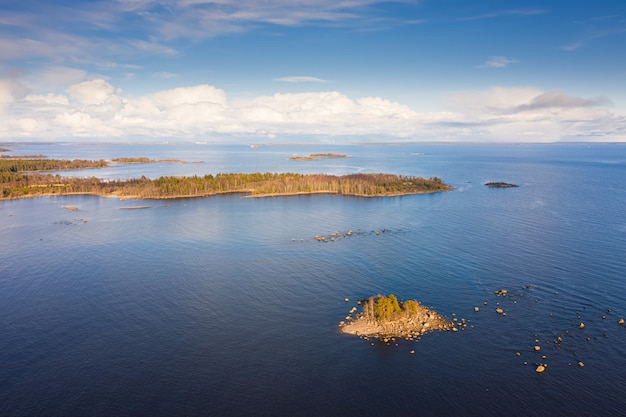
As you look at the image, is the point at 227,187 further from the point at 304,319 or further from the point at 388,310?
the point at 388,310

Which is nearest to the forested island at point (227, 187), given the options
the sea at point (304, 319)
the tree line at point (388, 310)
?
the sea at point (304, 319)

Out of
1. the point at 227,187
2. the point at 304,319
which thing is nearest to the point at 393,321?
the point at 304,319

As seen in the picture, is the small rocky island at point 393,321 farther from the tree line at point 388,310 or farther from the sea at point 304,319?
the sea at point 304,319

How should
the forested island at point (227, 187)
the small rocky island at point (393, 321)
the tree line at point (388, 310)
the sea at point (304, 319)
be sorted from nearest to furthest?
the sea at point (304, 319)
the small rocky island at point (393, 321)
the tree line at point (388, 310)
the forested island at point (227, 187)

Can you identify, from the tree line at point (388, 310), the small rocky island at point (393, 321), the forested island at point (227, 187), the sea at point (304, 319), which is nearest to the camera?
the sea at point (304, 319)

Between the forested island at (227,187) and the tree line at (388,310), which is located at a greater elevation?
the forested island at (227,187)

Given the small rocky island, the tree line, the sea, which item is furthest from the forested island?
the small rocky island

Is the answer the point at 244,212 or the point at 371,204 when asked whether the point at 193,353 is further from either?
the point at 371,204

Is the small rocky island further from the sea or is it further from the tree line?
the sea
